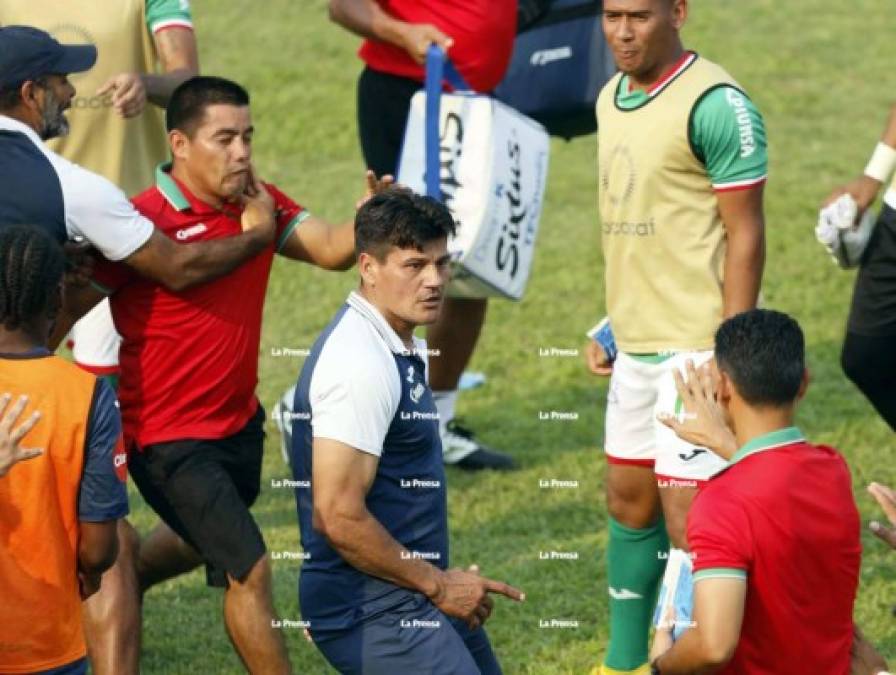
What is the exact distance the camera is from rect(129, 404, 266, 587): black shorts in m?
6.39

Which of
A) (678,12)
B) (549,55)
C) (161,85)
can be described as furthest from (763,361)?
(549,55)

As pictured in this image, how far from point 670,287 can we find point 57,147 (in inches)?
107

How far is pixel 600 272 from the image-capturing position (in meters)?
12.9

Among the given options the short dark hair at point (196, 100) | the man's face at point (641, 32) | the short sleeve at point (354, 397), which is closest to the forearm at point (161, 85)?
the short dark hair at point (196, 100)

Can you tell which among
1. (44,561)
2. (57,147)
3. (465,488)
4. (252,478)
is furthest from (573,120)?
(44,561)

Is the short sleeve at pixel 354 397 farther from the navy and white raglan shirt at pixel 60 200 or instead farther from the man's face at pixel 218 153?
the man's face at pixel 218 153

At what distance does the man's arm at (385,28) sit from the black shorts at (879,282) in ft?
6.76

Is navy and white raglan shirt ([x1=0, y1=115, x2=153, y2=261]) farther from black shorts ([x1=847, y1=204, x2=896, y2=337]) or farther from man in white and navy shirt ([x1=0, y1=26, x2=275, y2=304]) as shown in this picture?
black shorts ([x1=847, y1=204, x2=896, y2=337])

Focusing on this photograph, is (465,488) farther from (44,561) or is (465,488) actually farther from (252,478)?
(44,561)

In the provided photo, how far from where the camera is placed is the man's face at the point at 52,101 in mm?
6398

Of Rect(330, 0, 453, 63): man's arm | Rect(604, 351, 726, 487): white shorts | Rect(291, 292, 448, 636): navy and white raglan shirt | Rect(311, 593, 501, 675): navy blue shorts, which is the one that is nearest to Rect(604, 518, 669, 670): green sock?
Rect(604, 351, 726, 487): white shorts

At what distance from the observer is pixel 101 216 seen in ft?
20.6

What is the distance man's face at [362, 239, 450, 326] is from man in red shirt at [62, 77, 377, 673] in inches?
40.1

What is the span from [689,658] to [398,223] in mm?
1676
